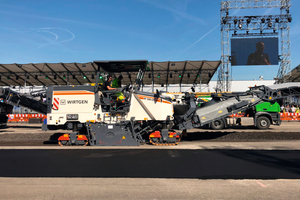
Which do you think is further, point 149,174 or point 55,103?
point 55,103

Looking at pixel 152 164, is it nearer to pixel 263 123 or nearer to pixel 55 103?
pixel 55 103

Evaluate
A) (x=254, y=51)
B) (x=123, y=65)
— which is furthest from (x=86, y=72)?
(x=254, y=51)

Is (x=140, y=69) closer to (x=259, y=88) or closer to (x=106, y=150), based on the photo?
Answer: (x=106, y=150)

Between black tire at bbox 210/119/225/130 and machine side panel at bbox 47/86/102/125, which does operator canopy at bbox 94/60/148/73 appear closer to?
machine side panel at bbox 47/86/102/125

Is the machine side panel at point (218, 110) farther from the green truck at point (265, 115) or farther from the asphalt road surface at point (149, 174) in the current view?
the green truck at point (265, 115)

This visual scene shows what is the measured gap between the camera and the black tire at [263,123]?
47.2ft

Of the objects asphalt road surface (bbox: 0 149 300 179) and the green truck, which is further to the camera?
the green truck

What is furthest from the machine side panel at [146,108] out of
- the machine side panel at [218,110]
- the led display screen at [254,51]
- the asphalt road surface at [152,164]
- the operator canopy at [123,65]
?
the led display screen at [254,51]

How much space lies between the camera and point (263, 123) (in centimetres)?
1442

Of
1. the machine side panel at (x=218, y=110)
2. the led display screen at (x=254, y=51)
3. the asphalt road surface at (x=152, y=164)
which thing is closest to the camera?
the asphalt road surface at (x=152, y=164)

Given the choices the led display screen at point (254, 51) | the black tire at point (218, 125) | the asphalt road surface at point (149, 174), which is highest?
the led display screen at point (254, 51)

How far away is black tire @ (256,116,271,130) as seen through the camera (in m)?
14.4

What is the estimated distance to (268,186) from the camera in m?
3.97

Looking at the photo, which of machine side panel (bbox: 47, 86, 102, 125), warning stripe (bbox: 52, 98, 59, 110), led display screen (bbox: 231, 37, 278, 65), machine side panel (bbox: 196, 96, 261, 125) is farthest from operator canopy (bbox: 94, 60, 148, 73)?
led display screen (bbox: 231, 37, 278, 65)
